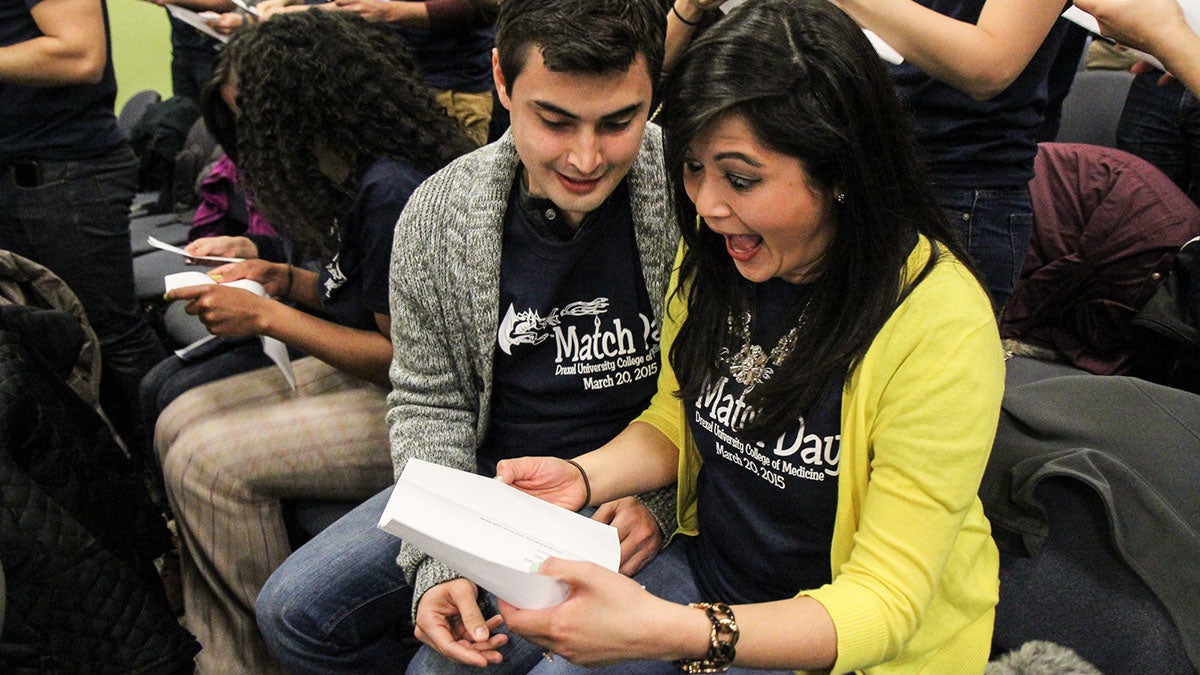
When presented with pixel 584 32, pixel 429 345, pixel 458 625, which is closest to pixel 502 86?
pixel 584 32

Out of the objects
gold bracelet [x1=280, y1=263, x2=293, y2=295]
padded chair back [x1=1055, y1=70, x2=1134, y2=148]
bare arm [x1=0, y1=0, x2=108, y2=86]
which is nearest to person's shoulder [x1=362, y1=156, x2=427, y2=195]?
gold bracelet [x1=280, y1=263, x2=293, y2=295]

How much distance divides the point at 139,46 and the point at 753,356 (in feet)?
16.4

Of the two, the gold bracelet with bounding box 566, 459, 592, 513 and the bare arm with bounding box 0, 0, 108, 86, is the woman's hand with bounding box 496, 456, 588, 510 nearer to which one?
the gold bracelet with bounding box 566, 459, 592, 513

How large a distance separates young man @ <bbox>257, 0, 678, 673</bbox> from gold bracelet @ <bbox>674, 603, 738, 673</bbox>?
342 mm

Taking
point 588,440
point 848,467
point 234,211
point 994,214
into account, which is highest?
point 994,214

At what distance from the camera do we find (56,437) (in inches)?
57.9

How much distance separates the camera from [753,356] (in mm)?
1124

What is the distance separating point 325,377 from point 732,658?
1171 millimetres

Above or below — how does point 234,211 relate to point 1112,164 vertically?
below

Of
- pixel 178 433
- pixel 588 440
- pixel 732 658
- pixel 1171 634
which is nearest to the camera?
pixel 732 658

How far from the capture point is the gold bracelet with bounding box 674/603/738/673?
93 cm

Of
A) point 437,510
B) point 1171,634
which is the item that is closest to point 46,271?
point 437,510

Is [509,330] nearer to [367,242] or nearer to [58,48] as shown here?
[367,242]

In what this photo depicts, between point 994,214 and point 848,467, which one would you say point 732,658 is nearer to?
point 848,467
